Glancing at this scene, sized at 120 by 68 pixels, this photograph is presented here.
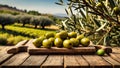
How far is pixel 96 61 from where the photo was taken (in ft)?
11.1

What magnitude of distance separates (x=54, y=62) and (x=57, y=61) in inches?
2.4

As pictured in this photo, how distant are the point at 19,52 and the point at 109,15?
1.59 metres

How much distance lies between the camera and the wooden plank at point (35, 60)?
125 inches

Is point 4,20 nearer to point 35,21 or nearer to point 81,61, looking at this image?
point 35,21

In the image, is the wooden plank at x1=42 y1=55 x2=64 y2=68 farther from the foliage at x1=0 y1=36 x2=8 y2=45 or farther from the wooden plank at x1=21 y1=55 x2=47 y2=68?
the foliage at x1=0 y1=36 x2=8 y2=45

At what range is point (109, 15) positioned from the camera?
471 cm

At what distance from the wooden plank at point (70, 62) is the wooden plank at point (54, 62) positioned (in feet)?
0.16

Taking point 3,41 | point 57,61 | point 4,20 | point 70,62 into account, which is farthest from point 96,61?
point 4,20

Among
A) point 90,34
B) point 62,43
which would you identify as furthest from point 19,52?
point 90,34

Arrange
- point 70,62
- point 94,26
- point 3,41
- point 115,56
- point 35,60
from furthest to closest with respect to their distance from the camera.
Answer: point 3,41 < point 94,26 < point 115,56 < point 35,60 < point 70,62

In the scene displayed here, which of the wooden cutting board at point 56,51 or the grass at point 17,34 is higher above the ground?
the wooden cutting board at point 56,51

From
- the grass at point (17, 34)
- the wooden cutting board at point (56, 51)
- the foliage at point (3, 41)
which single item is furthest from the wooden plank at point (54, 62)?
the grass at point (17, 34)

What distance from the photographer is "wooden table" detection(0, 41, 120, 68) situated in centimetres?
315

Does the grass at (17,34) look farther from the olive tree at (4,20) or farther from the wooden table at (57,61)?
the wooden table at (57,61)
